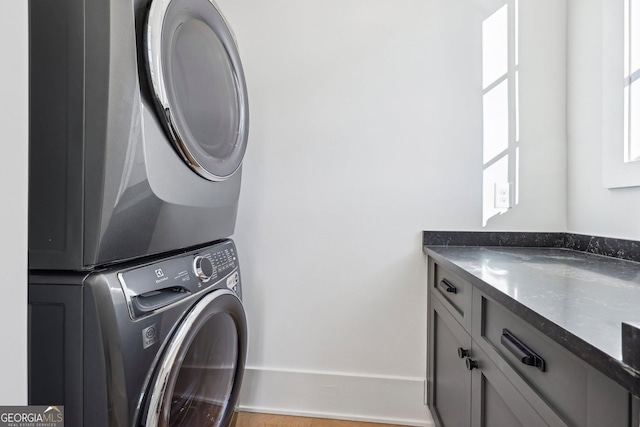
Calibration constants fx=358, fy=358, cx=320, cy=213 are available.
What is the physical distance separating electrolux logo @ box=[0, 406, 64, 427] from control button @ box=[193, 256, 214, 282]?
0.40 metres

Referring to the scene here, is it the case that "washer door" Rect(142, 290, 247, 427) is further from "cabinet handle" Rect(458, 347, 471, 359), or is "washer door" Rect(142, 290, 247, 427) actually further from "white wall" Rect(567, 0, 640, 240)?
"white wall" Rect(567, 0, 640, 240)

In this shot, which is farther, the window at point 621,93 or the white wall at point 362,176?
the white wall at point 362,176

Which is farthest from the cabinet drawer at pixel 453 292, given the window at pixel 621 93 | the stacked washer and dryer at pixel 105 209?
the stacked washer and dryer at pixel 105 209

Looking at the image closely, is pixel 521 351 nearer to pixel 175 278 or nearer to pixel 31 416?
pixel 175 278

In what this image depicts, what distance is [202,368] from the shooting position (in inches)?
43.9

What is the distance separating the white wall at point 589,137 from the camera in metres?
1.34

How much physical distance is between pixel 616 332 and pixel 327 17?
176 centimetres

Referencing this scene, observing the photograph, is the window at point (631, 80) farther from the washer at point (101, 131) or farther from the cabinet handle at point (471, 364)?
the washer at point (101, 131)

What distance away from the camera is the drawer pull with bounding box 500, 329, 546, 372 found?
662mm

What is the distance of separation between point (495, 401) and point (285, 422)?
1155mm

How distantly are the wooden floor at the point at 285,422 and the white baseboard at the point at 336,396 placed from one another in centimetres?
2

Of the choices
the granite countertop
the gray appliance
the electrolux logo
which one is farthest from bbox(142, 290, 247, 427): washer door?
the granite countertop
